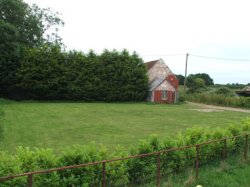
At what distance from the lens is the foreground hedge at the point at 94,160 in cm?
525

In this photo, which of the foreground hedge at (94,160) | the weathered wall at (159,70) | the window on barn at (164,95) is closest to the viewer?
the foreground hedge at (94,160)

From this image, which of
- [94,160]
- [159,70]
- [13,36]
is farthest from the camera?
[159,70]

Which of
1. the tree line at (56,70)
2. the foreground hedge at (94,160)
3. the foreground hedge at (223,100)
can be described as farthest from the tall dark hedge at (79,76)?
the foreground hedge at (94,160)

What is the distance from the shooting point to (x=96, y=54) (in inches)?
1615

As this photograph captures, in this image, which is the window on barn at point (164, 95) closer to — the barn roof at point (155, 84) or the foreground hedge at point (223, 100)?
the barn roof at point (155, 84)

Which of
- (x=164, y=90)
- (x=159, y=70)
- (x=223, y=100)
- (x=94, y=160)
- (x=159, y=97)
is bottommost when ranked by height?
(x=94, y=160)

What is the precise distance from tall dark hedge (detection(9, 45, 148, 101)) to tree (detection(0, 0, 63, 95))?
1.11 metres

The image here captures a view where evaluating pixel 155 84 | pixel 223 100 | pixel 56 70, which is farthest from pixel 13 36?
pixel 223 100

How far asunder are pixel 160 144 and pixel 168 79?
1418 inches

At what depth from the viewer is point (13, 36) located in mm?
34188

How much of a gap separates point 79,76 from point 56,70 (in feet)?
9.67

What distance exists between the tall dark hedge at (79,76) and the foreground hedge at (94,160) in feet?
101

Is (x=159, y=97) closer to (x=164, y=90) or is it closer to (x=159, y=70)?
(x=164, y=90)

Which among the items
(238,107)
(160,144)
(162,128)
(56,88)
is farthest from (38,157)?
(238,107)
